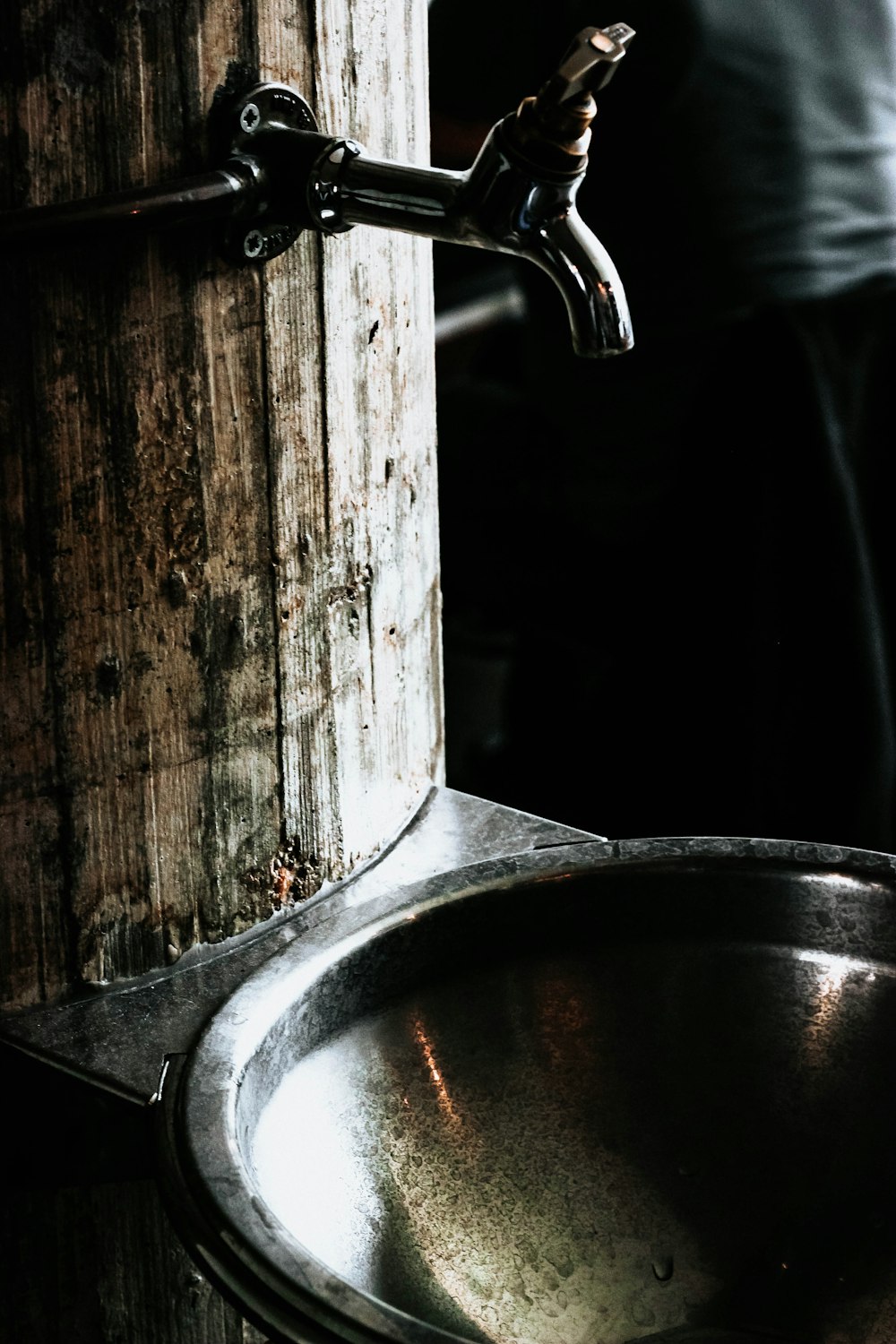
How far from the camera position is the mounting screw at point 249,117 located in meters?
0.94

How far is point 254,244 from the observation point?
97 centimetres

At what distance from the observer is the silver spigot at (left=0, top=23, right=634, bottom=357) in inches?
33.0

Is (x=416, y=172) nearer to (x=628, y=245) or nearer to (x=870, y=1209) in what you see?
(x=870, y=1209)

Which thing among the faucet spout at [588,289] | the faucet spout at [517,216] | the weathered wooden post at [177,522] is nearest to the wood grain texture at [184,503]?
the weathered wooden post at [177,522]

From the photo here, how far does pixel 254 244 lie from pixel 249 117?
0.07m

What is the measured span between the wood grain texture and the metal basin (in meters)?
0.11

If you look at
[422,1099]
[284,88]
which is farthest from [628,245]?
[422,1099]

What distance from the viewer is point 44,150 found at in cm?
88

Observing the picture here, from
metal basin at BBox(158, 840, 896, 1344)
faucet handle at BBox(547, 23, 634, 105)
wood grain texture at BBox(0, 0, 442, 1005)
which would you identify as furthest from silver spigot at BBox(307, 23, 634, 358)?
metal basin at BBox(158, 840, 896, 1344)

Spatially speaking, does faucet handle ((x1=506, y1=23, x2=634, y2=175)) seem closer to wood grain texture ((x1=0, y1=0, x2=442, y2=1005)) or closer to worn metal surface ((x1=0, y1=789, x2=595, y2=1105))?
wood grain texture ((x1=0, y1=0, x2=442, y2=1005))

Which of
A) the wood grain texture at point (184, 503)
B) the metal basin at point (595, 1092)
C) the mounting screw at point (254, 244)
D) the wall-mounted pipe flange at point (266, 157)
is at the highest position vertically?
the wall-mounted pipe flange at point (266, 157)

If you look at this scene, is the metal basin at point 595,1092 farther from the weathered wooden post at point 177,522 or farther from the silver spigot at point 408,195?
the silver spigot at point 408,195

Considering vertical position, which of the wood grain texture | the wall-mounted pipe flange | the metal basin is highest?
the wall-mounted pipe flange

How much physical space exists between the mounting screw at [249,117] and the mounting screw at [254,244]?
6 cm
